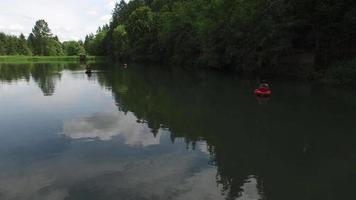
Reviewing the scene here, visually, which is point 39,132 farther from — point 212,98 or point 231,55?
point 231,55

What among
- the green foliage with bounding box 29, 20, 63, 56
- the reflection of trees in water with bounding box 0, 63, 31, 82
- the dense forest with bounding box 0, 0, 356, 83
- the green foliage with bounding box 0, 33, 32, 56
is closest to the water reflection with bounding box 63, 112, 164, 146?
the dense forest with bounding box 0, 0, 356, 83

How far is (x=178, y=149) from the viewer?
16547 mm

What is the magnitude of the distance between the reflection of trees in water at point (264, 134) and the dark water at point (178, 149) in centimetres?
5

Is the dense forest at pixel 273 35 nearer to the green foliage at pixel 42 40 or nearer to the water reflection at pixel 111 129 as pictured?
the water reflection at pixel 111 129

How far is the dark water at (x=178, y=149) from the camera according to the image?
11.9 m

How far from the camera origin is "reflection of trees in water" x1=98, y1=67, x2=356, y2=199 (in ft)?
41.9

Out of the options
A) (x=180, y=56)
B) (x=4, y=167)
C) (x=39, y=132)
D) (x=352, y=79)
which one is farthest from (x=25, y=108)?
(x=180, y=56)

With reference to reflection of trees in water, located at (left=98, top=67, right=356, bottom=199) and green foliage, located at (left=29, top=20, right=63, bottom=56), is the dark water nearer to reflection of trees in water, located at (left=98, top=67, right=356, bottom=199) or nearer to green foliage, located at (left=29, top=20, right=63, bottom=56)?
reflection of trees in water, located at (left=98, top=67, right=356, bottom=199)

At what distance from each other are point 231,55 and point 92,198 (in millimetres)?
44090

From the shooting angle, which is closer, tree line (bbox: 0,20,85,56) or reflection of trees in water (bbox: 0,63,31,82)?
reflection of trees in water (bbox: 0,63,31,82)

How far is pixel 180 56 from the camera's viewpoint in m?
79.7

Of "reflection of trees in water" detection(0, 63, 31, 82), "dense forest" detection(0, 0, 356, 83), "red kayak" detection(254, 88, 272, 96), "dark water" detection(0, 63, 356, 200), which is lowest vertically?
"dark water" detection(0, 63, 356, 200)

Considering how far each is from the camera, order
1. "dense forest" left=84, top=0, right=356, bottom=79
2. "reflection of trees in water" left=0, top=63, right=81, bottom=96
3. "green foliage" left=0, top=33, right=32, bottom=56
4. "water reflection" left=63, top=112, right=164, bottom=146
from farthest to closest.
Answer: "green foliage" left=0, top=33, right=32, bottom=56 < "reflection of trees in water" left=0, top=63, right=81, bottom=96 < "dense forest" left=84, top=0, right=356, bottom=79 < "water reflection" left=63, top=112, right=164, bottom=146

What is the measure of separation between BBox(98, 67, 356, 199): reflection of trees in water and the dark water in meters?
0.05
